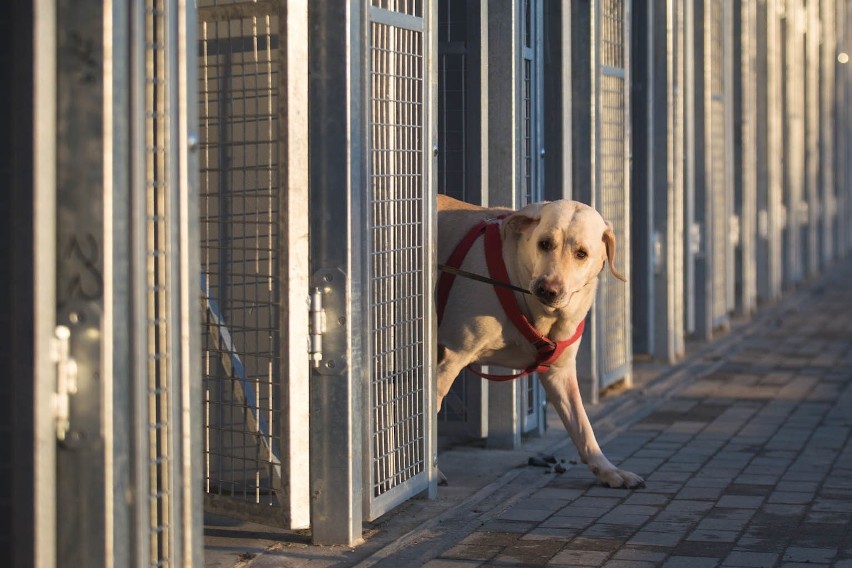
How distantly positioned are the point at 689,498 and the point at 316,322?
1985 millimetres

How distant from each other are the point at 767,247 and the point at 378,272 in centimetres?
1108

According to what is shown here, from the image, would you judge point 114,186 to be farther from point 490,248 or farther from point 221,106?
point 490,248

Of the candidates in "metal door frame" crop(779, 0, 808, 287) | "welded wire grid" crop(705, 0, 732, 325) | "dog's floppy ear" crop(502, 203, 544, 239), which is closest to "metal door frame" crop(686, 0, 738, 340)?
"welded wire grid" crop(705, 0, 732, 325)

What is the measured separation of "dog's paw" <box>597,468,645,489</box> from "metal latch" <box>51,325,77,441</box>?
10.5ft

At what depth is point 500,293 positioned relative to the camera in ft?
20.5

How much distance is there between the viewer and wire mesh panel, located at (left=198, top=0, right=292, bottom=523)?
5.36 meters

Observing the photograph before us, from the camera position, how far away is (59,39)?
3693 millimetres

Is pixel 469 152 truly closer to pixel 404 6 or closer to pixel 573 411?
pixel 573 411

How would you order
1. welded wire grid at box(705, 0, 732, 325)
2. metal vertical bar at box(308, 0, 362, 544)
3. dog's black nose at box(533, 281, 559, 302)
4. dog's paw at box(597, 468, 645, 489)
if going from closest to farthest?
metal vertical bar at box(308, 0, 362, 544), dog's black nose at box(533, 281, 559, 302), dog's paw at box(597, 468, 645, 489), welded wire grid at box(705, 0, 732, 325)

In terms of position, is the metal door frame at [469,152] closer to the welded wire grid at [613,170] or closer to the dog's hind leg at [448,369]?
the dog's hind leg at [448,369]

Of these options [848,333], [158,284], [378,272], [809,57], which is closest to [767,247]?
[848,333]

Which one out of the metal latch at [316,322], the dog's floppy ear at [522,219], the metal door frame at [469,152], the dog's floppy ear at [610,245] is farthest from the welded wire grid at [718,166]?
the metal latch at [316,322]

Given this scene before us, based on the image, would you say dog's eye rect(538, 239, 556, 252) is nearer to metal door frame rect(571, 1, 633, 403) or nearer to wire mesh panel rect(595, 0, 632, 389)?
metal door frame rect(571, 1, 633, 403)

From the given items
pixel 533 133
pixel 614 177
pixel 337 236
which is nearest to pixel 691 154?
pixel 614 177
